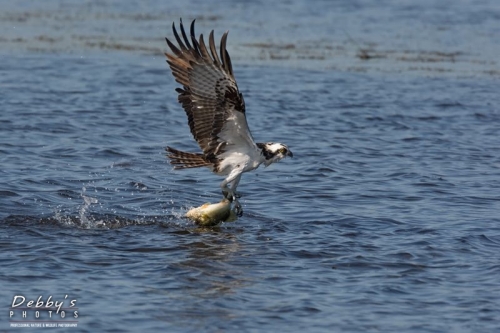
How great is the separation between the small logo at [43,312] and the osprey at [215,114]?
6.39ft

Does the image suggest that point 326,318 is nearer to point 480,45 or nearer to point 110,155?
point 110,155

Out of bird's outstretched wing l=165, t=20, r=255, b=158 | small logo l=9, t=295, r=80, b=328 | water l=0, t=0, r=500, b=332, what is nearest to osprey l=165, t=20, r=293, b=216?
bird's outstretched wing l=165, t=20, r=255, b=158

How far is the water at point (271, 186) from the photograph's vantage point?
6285 mm

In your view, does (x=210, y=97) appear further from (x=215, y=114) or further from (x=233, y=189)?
(x=233, y=189)

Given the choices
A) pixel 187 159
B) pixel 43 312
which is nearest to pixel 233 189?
pixel 187 159

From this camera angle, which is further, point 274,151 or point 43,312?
point 274,151

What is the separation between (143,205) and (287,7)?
539 inches

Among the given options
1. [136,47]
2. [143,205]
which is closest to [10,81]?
[136,47]

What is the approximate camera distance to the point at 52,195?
8.79 m

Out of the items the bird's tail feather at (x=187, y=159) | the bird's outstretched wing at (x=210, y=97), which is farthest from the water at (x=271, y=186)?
the bird's outstretched wing at (x=210, y=97)

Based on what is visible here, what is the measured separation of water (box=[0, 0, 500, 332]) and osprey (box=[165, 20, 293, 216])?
58 cm

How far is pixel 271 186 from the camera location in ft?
31.2

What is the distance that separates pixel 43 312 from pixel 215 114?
2.17 meters

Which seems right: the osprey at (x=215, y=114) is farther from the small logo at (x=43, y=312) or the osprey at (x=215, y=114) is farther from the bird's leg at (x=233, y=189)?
the small logo at (x=43, y=312)
